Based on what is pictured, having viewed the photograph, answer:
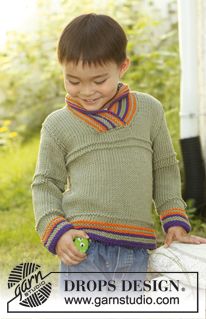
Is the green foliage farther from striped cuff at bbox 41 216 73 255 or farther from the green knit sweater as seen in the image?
striped cuff at bbox 41 216 73 255

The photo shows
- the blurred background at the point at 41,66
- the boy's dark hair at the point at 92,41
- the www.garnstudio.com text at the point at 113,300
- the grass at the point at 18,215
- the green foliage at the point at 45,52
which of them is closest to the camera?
the boy's dark hair at the point at 92,41

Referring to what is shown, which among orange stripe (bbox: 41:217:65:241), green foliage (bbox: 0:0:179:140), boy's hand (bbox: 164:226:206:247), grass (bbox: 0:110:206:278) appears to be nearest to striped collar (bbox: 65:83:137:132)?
orange stripe (bbox: 41:217:65:241)

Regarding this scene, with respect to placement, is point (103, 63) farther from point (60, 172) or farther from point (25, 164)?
point (25, 164)

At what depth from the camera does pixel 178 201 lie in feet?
10.0

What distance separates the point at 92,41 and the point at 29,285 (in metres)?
1.13

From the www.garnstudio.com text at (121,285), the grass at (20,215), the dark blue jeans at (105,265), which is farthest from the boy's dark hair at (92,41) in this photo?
the grass at (20,215)

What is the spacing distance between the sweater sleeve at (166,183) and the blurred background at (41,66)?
195cm

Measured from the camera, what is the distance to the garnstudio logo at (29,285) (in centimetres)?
304

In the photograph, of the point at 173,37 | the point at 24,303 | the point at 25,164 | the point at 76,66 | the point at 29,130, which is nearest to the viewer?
the point at 76,66

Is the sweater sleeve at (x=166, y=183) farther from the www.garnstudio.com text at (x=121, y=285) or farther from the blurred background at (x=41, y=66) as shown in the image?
the blurred background at (x=41, y=66)

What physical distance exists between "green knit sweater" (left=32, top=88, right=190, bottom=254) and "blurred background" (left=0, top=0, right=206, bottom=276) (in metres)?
2.10

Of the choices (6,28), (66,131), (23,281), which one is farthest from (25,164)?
(66,131)

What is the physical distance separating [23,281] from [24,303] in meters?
0.30

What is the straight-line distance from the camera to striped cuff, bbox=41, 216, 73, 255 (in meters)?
2.79
